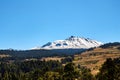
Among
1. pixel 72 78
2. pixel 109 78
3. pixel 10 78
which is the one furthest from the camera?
pixel 10 78

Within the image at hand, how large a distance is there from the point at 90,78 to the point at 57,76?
24.4 meters

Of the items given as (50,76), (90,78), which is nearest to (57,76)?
(50,76)

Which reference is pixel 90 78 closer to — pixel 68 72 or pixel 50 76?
pixel 50 76

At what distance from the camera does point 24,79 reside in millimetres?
166375

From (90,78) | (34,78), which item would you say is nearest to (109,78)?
(90,78)

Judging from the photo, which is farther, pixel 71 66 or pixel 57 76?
pixel 57 76

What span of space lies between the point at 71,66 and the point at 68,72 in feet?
9.20

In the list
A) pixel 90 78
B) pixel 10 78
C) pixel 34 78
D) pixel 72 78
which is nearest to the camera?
pixel 72 78

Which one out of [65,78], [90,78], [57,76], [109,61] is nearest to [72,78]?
[65,78]

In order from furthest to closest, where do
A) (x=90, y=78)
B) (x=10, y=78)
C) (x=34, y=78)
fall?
1. (x=10, y=78)
2. (x=34, y=78)
3. (x=90, y=78)

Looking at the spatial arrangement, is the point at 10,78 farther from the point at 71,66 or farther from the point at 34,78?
the point at 71,66

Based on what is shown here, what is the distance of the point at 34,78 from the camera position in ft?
534

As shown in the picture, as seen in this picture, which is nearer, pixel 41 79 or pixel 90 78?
pixel 41 79

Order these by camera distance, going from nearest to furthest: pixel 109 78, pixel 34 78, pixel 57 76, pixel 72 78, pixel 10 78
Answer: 1. pixel 109 78
2. pixel 72 78
3. pixel 57 76
4. pixel 34 78
5. pixel 10 78
